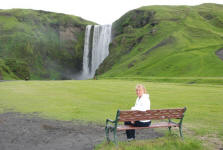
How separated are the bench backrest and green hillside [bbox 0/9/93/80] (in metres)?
118

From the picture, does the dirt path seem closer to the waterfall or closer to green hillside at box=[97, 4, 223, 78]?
green hillside at box=[97, 4, 223, 78]

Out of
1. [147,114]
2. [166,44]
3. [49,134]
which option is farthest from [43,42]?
[147,114]

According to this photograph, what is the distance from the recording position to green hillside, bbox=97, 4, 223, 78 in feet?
240

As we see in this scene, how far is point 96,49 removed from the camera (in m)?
128

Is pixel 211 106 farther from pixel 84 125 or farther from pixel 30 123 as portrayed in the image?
pixel 30 123

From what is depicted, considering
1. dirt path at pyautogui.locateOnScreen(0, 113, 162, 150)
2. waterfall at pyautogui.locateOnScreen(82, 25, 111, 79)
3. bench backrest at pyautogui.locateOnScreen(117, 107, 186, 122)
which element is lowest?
waterfall at pyautogui.locateOnScreen(82, 25, 111, 79)

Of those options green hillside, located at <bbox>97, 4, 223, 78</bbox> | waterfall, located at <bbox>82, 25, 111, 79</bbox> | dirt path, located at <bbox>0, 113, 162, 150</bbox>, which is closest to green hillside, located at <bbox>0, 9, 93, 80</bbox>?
waterfall, located at <bbox>82, 25, 111, 79</bbox>

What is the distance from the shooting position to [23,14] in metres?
161

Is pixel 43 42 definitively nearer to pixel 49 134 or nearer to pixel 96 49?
pixel 96 49

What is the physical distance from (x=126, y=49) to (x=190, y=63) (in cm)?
5042

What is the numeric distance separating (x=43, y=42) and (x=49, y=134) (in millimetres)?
138371

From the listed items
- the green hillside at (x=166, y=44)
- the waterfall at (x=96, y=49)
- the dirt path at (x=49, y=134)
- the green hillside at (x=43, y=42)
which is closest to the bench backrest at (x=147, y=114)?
the dirt path at (x=49, y=134)

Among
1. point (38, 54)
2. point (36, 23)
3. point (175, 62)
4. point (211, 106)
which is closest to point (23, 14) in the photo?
point (36, 23)

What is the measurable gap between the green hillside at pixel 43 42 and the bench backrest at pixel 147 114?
389 feet
